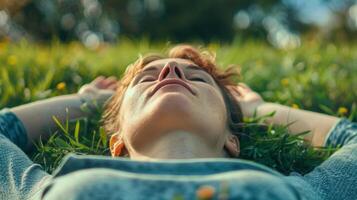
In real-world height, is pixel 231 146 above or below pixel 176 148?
below

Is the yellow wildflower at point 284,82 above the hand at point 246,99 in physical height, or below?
below

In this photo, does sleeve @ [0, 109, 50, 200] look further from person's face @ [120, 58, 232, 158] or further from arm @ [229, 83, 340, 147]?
arm @ [229, 83, 340, 147]

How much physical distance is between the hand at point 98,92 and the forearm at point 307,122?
0.93 metres

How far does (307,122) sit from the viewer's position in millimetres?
3541

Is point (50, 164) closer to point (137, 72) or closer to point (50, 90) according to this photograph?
point (137, 72)

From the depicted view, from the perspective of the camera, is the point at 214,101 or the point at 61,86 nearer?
the point at 214,101

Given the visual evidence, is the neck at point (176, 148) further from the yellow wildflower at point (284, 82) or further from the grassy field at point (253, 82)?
the yellow wildflower at point (284, 82)

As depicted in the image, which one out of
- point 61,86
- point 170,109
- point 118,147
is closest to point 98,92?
point 61,86

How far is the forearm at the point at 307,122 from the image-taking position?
3.49m

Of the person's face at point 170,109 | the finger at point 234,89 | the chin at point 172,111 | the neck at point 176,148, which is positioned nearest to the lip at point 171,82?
the person's face at point 170,109

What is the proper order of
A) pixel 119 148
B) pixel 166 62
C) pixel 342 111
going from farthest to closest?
pixel 342 111, pixel 166 62, pixel 119 148

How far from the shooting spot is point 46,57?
5.29m

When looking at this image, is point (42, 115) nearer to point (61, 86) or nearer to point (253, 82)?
point (61, 86)

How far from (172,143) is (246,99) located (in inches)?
51.8
